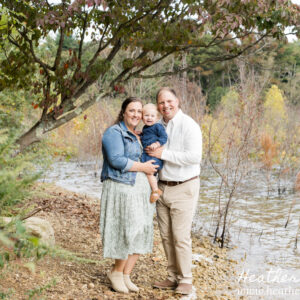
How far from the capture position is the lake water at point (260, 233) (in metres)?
4.80

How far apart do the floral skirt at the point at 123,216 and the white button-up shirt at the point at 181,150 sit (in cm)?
29

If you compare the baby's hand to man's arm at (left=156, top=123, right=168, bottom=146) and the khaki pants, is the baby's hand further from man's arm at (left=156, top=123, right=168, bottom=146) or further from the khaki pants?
the khaki pants

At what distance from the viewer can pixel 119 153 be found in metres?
3.35

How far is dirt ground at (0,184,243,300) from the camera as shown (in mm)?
3369

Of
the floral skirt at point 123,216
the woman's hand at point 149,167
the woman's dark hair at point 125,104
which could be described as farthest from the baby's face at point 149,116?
the floral skirt at point 123,216

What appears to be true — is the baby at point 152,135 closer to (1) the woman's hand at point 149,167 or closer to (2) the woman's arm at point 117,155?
(1) the woman's hand at point 149,167

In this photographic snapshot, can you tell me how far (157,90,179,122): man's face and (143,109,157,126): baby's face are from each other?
0.17m

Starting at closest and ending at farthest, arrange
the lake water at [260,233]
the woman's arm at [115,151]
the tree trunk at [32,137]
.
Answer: the woman's arm at [115,151], the lake water at [260,233], the tree trunk at [32,137]

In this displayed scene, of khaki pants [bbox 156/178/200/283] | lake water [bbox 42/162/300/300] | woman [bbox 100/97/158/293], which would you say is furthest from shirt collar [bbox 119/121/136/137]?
lake water [bbox 42/162/300/300]

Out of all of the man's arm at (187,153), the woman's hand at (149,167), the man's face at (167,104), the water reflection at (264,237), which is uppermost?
the man's face at (167,104)

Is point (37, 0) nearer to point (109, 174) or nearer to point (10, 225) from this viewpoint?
point (109, 174)

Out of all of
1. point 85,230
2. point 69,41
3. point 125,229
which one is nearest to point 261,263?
point 85,230

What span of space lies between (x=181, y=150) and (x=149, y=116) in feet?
1.51

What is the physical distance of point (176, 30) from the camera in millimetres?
4531
